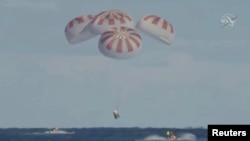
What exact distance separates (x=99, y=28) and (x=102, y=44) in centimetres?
82

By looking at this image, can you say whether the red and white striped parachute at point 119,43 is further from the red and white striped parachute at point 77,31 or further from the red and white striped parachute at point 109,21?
the red and white striped parachute at point 77,31

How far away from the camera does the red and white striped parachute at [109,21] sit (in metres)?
49.9

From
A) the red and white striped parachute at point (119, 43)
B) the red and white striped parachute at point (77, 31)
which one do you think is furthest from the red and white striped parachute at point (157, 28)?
the red and white striped parachute at point (77, 31)

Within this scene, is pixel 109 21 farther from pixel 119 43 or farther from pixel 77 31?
pixel 77 31

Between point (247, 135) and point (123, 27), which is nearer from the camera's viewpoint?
point (247, 135)

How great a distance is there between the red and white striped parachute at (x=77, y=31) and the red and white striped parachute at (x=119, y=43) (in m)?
1.46

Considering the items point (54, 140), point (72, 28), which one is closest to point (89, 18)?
point (72, 28)

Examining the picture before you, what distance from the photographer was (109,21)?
50156 millimetres

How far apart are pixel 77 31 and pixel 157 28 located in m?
3.94

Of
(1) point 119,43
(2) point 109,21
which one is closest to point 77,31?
(2) point 109,21

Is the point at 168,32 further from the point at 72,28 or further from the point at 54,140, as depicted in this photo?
the point at 54,140

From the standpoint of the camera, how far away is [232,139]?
99.7 feet

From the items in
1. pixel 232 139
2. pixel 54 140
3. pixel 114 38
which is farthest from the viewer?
pixel 54 140

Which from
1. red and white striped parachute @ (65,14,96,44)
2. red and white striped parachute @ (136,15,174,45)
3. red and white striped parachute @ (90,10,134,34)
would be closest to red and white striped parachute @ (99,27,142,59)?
red and white striped parachute @ (90,10,134,34)
